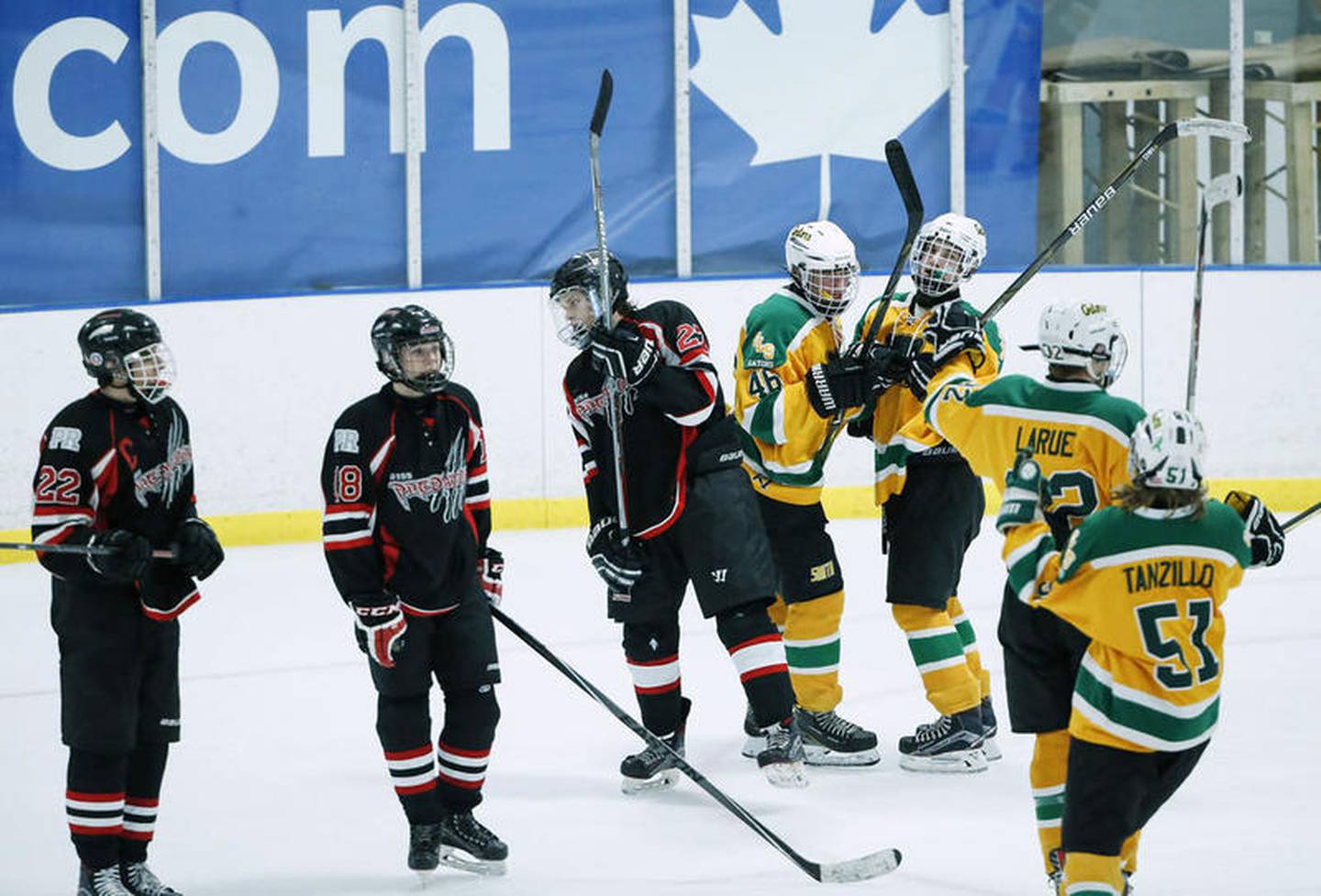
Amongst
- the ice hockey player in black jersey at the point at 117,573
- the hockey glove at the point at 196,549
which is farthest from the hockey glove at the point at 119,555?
the hockey glove at the point at 196,549

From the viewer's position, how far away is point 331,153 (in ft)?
25.6

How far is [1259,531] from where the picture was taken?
9.12ft

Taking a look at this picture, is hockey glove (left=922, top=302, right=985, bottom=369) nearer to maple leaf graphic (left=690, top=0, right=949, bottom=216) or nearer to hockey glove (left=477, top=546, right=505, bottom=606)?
hockey glove (left=477, top=546, right=505, bottom=606)

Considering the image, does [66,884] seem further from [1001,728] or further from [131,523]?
[1001,728]

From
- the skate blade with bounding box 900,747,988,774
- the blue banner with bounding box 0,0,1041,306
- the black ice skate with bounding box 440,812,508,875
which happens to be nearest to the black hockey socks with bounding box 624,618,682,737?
the skate blade with bounding box 900,747,988,774

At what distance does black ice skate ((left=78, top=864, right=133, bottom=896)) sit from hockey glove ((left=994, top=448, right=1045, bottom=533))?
5.30 feet

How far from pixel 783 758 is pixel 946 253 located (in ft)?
3.73

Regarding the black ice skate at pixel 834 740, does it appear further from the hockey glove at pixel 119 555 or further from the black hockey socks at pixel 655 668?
the hockey glove at pixel 119 555

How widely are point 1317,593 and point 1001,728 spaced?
194cm

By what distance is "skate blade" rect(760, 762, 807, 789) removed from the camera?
4.02 meters

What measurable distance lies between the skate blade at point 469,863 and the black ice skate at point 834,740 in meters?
0.92

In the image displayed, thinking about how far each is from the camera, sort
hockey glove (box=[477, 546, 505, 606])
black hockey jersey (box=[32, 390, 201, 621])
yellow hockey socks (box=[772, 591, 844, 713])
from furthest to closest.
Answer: yellow hockey socks (box=[772, 591, 844, 713]) → hockey glove (box=[477, 546, 505, 606]) → black hockey jersey (box=[32, 390, 201, 621])

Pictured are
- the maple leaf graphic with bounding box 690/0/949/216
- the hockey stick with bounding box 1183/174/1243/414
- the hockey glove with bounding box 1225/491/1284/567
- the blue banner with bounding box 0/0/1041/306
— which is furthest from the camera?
the maple leaf graphic with bounding box 690/0/949/216

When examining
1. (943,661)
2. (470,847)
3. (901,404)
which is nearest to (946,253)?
(901,404)
